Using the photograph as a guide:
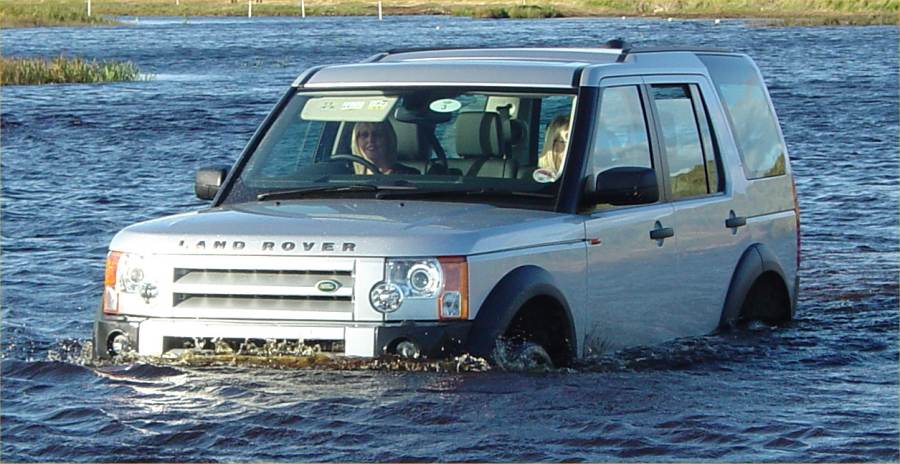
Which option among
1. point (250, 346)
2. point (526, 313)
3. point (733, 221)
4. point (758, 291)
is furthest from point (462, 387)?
point (758, 291)

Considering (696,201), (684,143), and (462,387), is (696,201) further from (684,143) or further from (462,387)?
(462,387)

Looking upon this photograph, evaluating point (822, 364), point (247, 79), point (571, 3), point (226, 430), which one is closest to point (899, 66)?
point (247, 79)

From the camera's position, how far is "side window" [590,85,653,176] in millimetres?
8617

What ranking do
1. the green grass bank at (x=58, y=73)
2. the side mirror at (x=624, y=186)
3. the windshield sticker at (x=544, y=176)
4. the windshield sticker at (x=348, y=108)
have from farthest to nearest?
the green grass bank at (x=58, y=73)
the windshield sticker at (x=348, y=108)
the windshield sticker at (x=544, y=176)
the side mirror at (x=624, y=186)

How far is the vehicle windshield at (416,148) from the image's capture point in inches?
332

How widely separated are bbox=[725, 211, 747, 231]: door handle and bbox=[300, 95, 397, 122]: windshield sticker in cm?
203

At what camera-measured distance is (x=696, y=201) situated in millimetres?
9336

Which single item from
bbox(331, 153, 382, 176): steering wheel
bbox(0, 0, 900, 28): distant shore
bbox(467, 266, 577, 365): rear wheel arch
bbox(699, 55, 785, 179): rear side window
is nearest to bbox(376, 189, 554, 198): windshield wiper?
bbox(331, 153, 382, 176): steering wheel

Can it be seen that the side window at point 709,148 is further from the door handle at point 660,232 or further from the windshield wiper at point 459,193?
the windshield wiper at point 459,193

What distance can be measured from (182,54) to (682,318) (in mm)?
61128

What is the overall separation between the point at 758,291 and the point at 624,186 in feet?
7.32

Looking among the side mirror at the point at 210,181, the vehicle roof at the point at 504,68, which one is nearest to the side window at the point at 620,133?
the vehicle roof at the point at 504,68

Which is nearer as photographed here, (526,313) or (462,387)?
(462,387)

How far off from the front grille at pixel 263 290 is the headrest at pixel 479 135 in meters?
1.41
